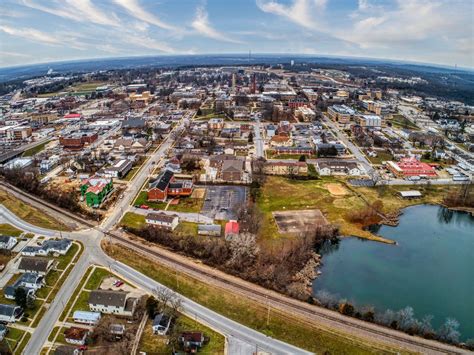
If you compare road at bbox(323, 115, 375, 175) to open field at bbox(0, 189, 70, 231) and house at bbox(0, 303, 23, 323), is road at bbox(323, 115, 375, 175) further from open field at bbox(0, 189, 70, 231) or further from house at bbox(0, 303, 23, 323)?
house at bbox(0, 303, 23, 323)

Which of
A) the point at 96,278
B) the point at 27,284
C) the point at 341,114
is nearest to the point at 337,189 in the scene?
the point at 96,278

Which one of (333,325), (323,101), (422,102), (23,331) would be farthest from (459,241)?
(422,102)

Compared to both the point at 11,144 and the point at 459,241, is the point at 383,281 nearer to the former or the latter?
the point at 459,241

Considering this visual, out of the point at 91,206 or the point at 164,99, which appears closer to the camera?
the point at 91,206

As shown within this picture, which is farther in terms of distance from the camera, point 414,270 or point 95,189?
point 95,189

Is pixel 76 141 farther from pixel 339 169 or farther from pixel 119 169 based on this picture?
pixel 339 169

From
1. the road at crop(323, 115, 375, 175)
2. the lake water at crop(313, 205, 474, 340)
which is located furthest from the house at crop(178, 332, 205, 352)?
the road at crop(323, 115, 375, 175)

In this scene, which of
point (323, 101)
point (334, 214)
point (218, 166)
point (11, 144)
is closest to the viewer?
point (334, 214)
